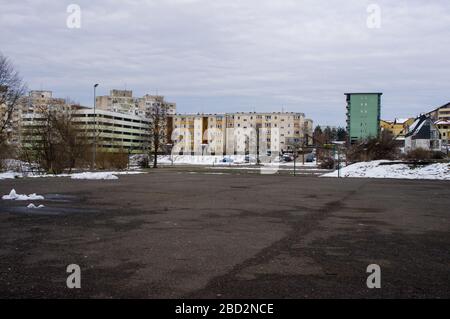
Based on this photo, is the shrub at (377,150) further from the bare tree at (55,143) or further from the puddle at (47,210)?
the puddle at (47,210)

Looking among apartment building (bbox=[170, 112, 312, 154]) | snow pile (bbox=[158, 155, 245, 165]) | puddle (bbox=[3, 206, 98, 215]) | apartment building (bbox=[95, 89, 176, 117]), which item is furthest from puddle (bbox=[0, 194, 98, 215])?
apartment building (bbox=[95, 89, 176, 117])

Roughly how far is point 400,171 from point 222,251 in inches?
1451

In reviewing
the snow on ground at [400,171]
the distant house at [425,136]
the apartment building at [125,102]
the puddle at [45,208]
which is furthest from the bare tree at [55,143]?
the apartment building at [125,102]

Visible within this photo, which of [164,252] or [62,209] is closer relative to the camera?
[164,252]

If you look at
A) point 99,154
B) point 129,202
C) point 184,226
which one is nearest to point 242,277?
point 184,226

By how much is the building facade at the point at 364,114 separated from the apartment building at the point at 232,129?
29.6 metres

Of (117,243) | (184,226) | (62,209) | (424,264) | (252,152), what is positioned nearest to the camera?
(424,264)

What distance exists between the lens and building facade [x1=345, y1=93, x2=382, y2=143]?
107938mm

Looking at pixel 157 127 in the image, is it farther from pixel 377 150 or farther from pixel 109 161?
pixel 377 150

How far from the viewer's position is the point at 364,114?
360 feet

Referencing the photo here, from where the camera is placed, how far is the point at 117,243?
350 inches

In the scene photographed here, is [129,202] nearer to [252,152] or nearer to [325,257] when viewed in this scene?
[325,257]

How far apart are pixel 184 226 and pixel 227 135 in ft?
458
